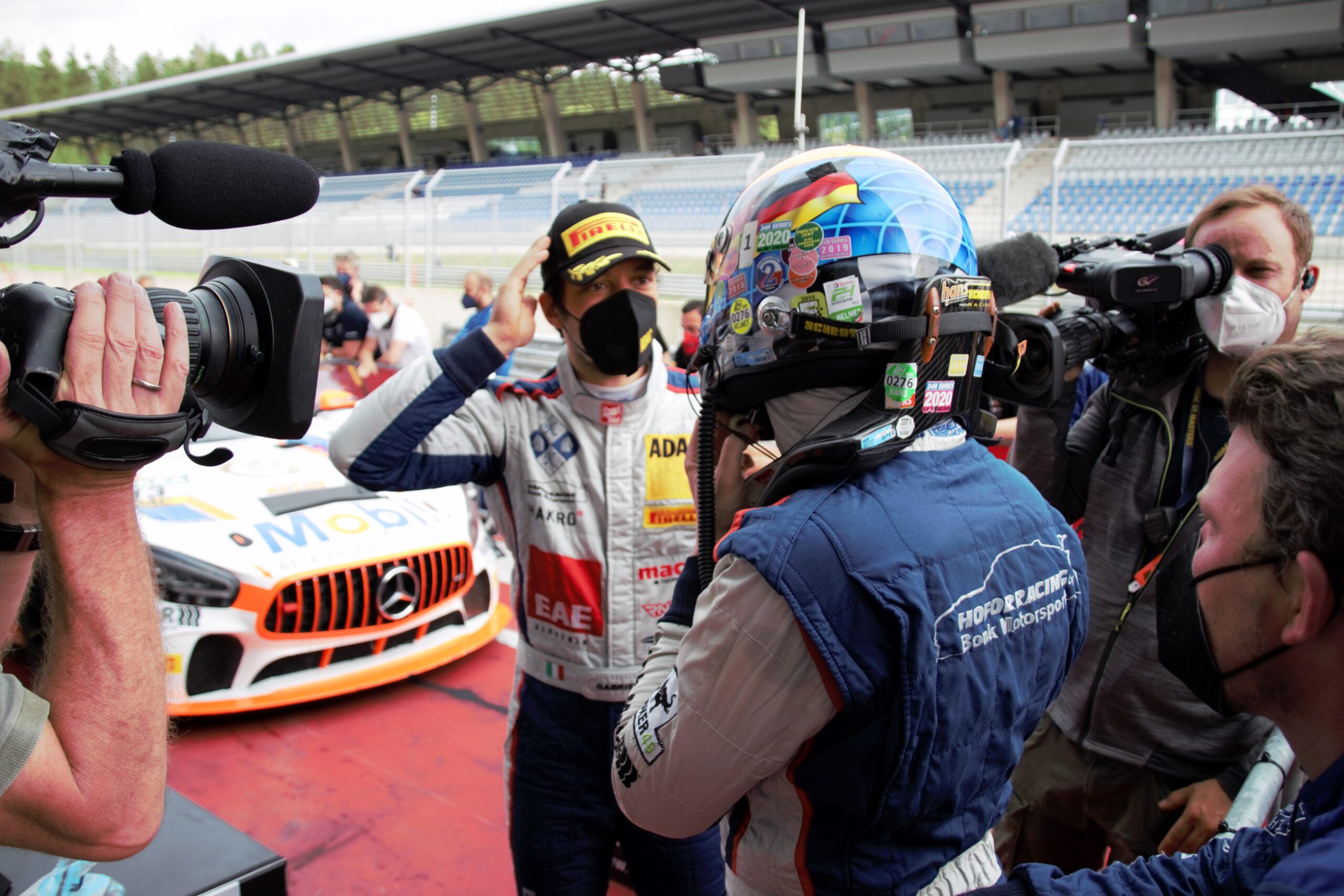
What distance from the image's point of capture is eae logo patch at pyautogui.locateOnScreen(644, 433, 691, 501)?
2314 mm

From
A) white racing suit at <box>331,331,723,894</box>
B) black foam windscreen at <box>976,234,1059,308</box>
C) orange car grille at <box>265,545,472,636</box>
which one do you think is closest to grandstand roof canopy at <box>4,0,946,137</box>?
orange car grille at <box>265,545,472,636</box>

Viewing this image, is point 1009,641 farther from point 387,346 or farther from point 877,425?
point 387,346

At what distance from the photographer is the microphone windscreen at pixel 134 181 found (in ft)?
4.08

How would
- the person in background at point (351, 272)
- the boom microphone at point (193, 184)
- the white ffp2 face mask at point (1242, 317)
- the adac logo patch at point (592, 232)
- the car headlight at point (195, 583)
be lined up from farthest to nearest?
the person in background at point (351, 272) < the car headlight at point (195, 583) < the adac logo patch at point (592, 232) < the white ffp2 face mask at point (1242, 317) < the boom microphone at point (193, 184)

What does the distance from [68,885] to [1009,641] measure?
1.66 metres

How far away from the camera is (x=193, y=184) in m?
1.30

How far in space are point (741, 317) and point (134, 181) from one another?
0.85 m

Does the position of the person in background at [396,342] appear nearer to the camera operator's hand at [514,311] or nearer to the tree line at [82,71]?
the camera operator's hand at [514,311]

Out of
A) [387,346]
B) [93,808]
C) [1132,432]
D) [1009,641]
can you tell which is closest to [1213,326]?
[1132,432]

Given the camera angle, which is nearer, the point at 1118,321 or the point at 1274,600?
the point at 1274,600

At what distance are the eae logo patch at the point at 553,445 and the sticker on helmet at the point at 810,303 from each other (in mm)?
1098

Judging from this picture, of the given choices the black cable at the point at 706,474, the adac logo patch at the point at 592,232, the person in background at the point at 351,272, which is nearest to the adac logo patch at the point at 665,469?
the adac logo patch at the point at 592,232

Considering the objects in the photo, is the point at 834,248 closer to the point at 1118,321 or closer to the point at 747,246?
the point at 747,246

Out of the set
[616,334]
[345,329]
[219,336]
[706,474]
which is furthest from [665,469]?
[345,329]
